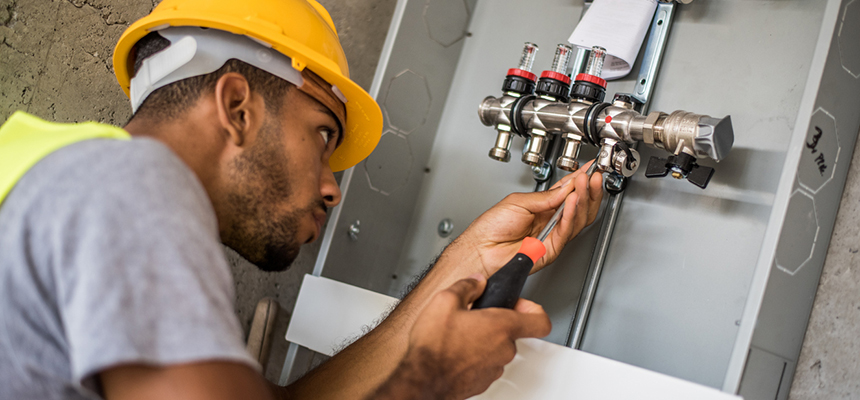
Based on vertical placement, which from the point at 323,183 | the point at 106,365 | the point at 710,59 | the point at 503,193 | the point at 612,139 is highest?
the point at 710,59

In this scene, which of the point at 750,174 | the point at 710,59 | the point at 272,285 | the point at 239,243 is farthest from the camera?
the point at 272,285

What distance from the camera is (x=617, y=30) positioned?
1.07m

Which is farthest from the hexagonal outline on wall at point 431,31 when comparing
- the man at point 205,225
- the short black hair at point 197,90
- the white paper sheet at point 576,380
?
the white paper sheet at point 576,380

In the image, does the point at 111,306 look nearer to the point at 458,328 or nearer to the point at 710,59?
the point at 458,328

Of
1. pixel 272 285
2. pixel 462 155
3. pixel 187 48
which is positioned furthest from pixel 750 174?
pixel 272 285

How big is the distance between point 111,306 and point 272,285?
1091 millimetres

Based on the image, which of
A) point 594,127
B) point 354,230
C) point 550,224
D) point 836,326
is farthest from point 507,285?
point 836,326

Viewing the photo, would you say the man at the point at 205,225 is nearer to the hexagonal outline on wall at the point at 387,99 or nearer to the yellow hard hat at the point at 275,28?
the yellow hard hat at the point at 275,28

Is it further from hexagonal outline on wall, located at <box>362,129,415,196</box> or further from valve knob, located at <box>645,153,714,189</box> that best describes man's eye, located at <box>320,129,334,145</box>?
valve knob, located at <box>645,153,714,189</box>

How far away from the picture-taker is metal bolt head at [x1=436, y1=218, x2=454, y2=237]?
4.30 feet

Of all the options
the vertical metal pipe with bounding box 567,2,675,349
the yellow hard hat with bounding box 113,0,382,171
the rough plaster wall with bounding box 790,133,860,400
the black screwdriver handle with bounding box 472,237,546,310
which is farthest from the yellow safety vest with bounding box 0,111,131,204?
the rough plaster wall with bounding box 790,133,860,400

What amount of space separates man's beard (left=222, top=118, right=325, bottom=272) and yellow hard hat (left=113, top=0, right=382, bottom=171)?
13 centimetres

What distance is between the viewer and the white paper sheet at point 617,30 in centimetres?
106

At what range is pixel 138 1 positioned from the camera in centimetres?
120
